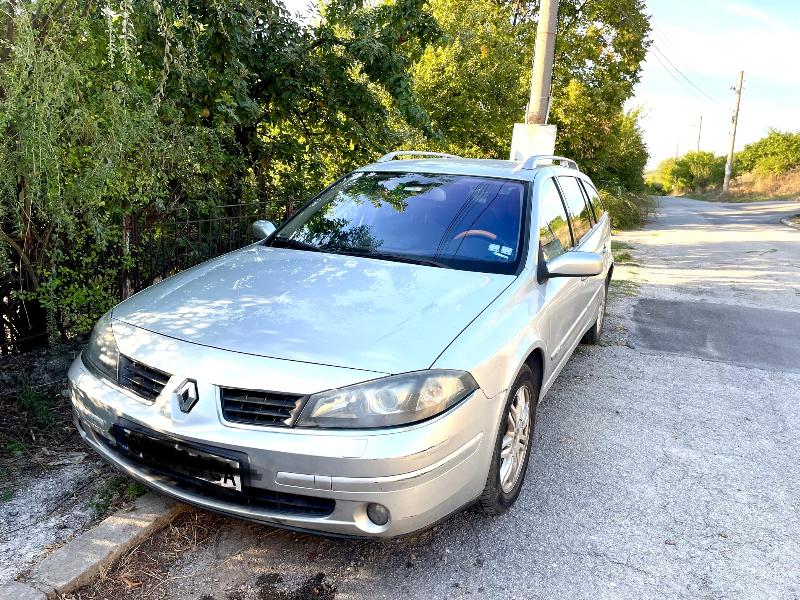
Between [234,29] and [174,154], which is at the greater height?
[234,29]

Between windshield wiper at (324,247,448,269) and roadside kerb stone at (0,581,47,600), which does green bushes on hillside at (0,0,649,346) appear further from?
roadside kerb stone at (0,581,47,600)

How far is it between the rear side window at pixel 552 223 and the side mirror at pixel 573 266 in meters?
0.16

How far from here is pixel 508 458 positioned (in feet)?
9.92

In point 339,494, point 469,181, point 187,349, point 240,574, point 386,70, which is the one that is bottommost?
point 240,574

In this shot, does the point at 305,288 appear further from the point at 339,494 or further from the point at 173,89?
the point at 173,89

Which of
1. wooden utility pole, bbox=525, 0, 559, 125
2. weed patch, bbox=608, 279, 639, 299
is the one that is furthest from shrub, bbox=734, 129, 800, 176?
wooden utility pole, bbox=525, 0, 559, 125

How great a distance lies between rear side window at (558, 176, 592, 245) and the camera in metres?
4.57

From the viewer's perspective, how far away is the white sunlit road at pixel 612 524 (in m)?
2.57

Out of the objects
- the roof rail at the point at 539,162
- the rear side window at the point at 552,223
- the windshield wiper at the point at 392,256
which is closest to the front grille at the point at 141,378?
the windshield wiper at the point at 392,256

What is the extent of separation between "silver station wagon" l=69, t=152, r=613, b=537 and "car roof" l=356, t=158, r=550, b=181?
62cm

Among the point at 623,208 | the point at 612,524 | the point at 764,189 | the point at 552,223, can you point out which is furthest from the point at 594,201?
the point at 764,189

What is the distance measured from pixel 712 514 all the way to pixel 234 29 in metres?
4.86

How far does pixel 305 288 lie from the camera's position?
302cm

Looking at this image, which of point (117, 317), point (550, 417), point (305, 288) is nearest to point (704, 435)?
point (550, 417)
